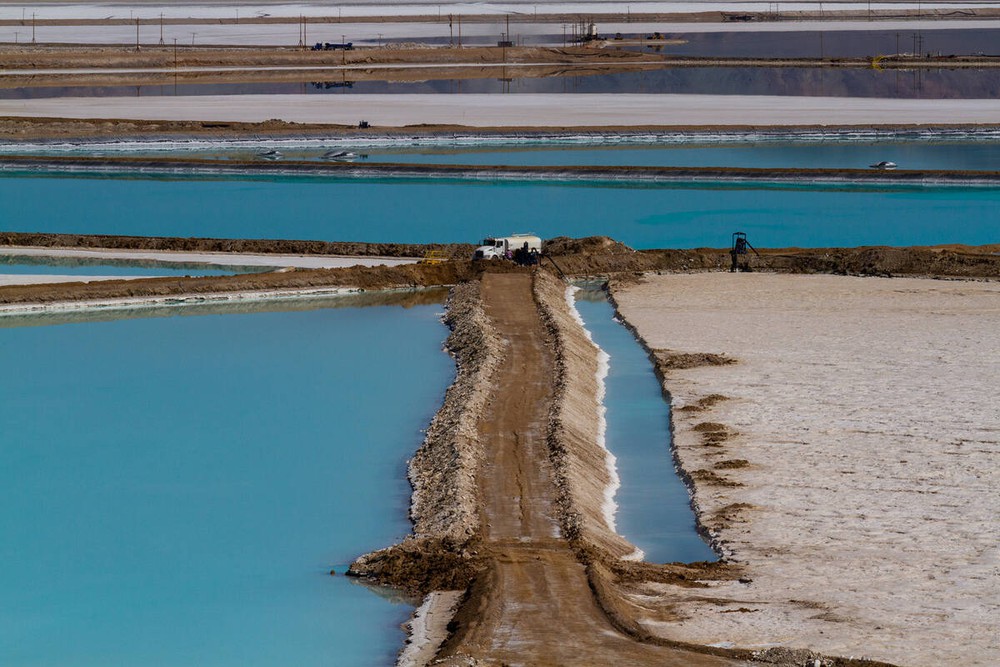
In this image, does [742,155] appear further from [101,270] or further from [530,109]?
[101,270]

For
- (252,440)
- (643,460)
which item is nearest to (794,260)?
(643,460)

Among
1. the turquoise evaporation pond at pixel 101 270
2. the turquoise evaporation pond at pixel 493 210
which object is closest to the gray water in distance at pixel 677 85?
the turquoise evaporation pond at pixel 493 210

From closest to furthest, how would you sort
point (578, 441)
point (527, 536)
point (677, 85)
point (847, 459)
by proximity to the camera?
point (527, 536), point (847, 459), point (578, 441), point (677, 85)

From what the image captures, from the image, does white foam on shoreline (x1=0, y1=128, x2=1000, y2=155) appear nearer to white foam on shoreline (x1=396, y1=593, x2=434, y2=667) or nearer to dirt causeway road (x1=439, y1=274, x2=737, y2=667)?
dirt causeway road (x1=439, y1=274, x2=737, y2=667)

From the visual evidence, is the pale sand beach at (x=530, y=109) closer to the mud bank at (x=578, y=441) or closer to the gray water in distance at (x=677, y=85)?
the gray water in distance at (x=677, y=85)

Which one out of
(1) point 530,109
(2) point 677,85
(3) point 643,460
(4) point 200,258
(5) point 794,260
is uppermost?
(2) point 677,85

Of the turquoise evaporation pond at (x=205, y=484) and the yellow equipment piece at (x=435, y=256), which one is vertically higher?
the yellow equipment piece at (x=435, y=256)

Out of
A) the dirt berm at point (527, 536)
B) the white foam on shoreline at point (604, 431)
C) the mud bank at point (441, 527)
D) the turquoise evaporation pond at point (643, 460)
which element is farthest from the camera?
the white foam on shoreline at point (604, 431)
